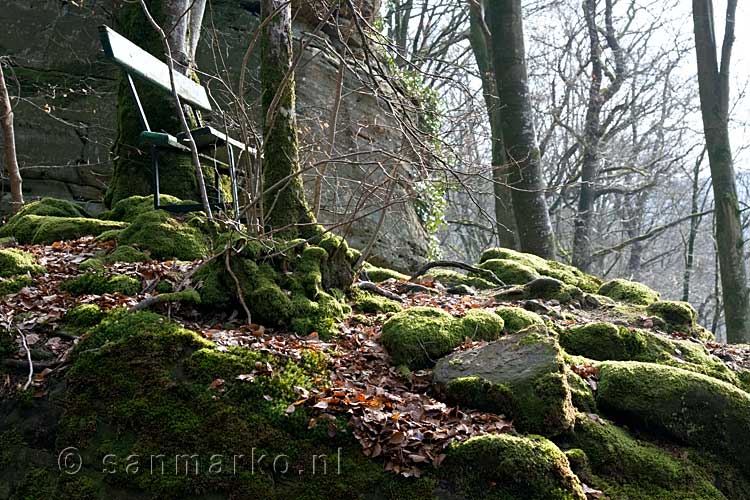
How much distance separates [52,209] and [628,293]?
6758 mm

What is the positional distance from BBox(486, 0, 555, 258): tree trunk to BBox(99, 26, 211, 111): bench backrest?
4.41 m

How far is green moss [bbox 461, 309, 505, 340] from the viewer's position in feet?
15.5

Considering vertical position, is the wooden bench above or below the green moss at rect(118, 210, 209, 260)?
above

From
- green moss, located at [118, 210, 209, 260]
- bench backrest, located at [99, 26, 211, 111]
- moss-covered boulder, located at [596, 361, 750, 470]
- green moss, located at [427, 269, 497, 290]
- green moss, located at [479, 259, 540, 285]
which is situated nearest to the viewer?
moss-covered boulder, located at [596, 361, 750, 470]

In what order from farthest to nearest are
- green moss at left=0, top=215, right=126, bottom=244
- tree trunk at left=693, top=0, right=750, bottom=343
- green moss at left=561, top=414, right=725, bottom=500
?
tree trunk at left=693, top=0, right=750, bottom=343, green moss at left=0, top=215, right=126, bottom=244, green moss at left=561, top=414, right=725, bottom=500

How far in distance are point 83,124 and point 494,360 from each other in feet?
34.3

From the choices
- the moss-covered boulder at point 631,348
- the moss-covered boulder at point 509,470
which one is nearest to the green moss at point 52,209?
the moss-covered boulder at point 631,348

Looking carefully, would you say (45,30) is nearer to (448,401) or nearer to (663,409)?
(448,401)

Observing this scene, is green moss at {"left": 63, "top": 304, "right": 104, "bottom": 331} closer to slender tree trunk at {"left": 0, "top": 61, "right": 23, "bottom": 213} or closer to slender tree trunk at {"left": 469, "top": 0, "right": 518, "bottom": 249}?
slender tree trunk at {"left": 0, "top": 61, "right": 23, "bottom": 213}

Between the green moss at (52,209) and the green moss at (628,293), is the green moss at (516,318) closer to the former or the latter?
the green moss at (628,293)

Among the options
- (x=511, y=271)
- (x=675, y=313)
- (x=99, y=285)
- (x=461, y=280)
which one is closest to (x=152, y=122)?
(x=99, y=285)

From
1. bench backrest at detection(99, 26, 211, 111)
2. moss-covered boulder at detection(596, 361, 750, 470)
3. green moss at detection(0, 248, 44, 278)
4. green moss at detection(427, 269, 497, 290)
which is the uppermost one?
bench backrest at detection(99, 26, 211, 111)

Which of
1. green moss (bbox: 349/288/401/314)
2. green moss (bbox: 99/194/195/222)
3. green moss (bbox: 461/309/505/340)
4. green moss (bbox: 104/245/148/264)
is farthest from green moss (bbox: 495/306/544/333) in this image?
green moss (bbox: 99/194/195/222)

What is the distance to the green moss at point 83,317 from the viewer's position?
4.02 meters
